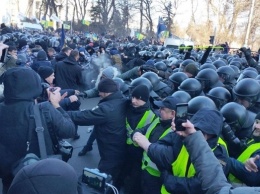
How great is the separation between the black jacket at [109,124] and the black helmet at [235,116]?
1.40 m

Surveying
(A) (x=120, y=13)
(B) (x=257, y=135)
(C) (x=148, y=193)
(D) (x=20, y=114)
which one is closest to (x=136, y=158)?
(C) (x=148, y=193)

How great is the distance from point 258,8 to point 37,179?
4095 cm

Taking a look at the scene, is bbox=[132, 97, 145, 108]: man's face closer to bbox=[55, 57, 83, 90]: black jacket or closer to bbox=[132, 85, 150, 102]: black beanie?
bbox=[132, 85, 150, 102]: black beanie

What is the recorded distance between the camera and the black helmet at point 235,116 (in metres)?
4.59

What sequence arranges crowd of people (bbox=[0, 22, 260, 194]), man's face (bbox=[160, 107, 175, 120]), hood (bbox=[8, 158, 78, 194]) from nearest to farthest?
hood (bbox=[8, 158, 78, 194])
crowd of people (bbox=[0, 22, 260, 194])
man's face (bbox=[160, 107, 175, 120])

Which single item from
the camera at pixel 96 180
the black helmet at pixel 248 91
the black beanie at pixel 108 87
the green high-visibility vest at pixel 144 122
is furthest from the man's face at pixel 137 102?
the camera at pixel 96 180

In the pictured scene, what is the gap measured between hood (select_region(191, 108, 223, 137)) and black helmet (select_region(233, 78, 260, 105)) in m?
2.63

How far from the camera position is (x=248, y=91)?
18.3 feet

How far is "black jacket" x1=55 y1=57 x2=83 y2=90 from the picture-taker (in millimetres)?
7645

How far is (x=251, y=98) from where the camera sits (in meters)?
5.56

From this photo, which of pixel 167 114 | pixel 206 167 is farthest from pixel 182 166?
pixel 167 114

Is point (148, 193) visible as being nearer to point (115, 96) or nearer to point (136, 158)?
point (136, 158)

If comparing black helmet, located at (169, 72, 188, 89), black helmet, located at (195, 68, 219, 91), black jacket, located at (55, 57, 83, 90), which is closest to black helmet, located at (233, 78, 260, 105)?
black helmet, located at (195, 68, 219, 91)

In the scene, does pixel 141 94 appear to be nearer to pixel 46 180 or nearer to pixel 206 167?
pixel 206 167
